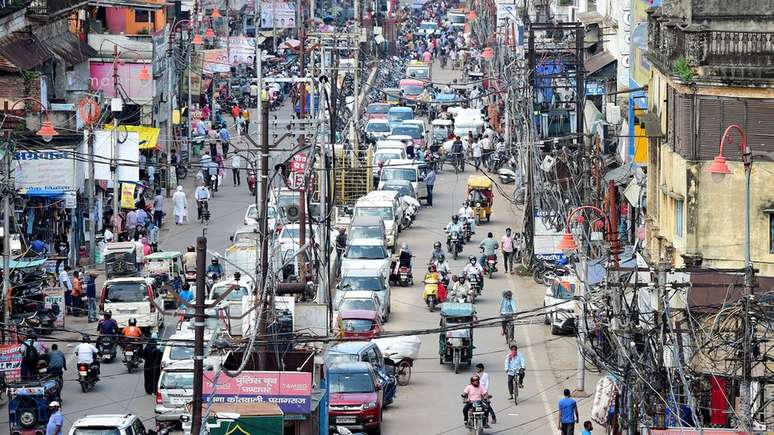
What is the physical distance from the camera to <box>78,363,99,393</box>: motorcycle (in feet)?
143

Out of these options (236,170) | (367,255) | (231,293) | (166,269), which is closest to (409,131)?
(236,170)

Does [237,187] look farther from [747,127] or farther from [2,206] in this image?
[747,127]

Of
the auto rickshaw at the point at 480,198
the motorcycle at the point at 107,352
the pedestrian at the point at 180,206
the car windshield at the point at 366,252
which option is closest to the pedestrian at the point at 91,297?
the motorcycle at the point at 107,352

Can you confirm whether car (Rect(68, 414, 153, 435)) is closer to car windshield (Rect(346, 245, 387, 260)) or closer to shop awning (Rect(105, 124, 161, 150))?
car windshield (Rect(346, 245, 387, 260))

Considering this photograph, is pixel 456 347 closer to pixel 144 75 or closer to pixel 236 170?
pixel 236 170

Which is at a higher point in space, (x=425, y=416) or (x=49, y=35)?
(x=49, y=35)

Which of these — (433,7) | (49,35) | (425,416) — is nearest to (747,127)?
(425,416)

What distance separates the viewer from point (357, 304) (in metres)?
49.7

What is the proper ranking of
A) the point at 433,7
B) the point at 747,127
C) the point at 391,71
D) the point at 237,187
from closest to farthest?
the point at 747,127 < the point at 237,187 < the point at 391,71 < the point at 433,7

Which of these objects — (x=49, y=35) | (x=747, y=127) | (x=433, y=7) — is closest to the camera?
(x=747, y=127)

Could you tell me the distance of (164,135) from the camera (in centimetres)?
7888

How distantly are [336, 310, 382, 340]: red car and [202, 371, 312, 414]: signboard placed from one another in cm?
1158

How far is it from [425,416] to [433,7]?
413 ft

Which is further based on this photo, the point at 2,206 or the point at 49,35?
the point at 49,35
